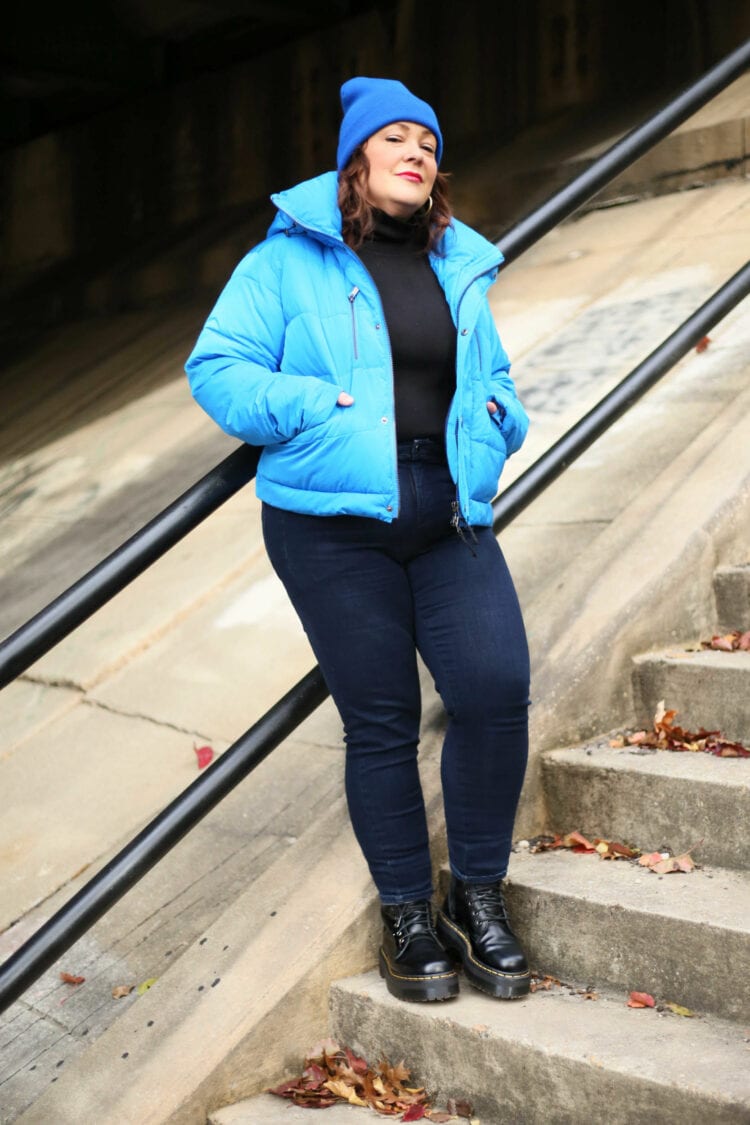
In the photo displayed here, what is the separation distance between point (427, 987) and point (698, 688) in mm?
924

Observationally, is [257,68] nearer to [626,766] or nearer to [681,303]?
[681,303]

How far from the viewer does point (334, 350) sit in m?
2.16

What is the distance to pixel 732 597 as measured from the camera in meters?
2.98

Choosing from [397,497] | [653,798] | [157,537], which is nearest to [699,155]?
[653,798]

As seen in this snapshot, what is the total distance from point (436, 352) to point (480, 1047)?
1.25 m

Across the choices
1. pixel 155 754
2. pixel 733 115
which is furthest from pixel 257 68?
pixel 155 754

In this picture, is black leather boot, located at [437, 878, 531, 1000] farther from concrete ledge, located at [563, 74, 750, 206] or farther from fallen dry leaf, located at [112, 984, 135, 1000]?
concrete ledge, located at [563, 74, 750, 206]

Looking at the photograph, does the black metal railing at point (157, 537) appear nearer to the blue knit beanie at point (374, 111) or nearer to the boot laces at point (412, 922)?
the blue knit beanie at point (374, 111)

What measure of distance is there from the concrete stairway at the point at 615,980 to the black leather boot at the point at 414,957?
0.03 metres

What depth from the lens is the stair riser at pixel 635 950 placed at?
2.04 metres

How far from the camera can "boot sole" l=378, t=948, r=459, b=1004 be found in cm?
222

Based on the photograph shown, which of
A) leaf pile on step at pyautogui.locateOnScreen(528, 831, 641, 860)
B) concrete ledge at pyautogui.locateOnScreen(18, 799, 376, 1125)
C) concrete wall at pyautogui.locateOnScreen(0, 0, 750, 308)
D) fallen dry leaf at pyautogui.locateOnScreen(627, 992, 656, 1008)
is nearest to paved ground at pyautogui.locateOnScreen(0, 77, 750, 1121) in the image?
concrete ledge at pyautogui.locateOnScreen(18, 799, 376, 1125)

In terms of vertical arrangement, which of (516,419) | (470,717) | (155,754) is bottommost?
(155,754)

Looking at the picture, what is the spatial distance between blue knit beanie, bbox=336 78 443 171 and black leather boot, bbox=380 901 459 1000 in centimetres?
143
